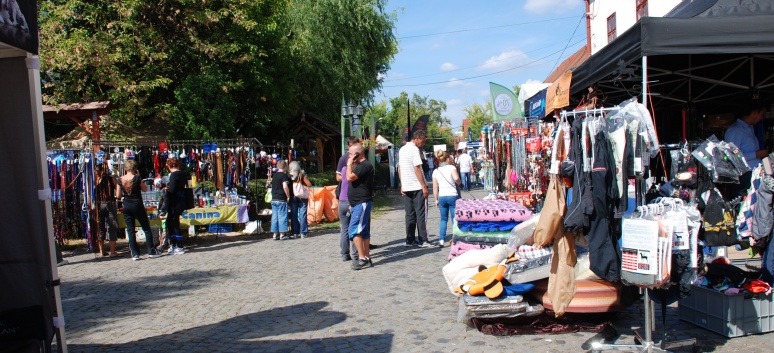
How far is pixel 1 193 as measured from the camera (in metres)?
3.58

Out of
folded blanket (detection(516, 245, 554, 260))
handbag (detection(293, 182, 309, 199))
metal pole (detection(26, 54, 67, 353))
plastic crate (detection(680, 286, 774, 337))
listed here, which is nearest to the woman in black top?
handbag (detection(293, 182, 309, 199))

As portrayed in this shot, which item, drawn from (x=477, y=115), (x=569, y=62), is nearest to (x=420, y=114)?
(x=477, y=115)

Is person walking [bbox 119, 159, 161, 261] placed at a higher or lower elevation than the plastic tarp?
higher

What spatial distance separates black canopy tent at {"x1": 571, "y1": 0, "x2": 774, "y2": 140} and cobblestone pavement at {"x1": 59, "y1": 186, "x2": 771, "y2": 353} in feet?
8.24

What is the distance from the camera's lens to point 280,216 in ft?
36.8

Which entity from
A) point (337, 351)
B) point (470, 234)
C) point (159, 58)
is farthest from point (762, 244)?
point (159, 58)

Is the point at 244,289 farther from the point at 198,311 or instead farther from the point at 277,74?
the point at 277,74

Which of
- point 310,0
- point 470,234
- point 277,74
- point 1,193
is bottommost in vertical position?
point 470,234

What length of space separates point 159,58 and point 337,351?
1379 cm

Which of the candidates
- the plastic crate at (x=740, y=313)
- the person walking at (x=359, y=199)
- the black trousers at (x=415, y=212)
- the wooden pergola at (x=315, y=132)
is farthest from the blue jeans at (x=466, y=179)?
the plastic crate at (x=740, y=313)

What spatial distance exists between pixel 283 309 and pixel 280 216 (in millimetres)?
5316

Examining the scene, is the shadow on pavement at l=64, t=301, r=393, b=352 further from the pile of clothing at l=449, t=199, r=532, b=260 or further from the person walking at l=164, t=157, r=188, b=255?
the person walking at l=164, t=157, r=188, b=255

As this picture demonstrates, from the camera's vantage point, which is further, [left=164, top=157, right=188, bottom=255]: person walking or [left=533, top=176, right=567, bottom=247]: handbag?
[left=164, top=157, right=188, bottom=255]: person walking

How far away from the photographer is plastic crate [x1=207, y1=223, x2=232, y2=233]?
36.7 feet
